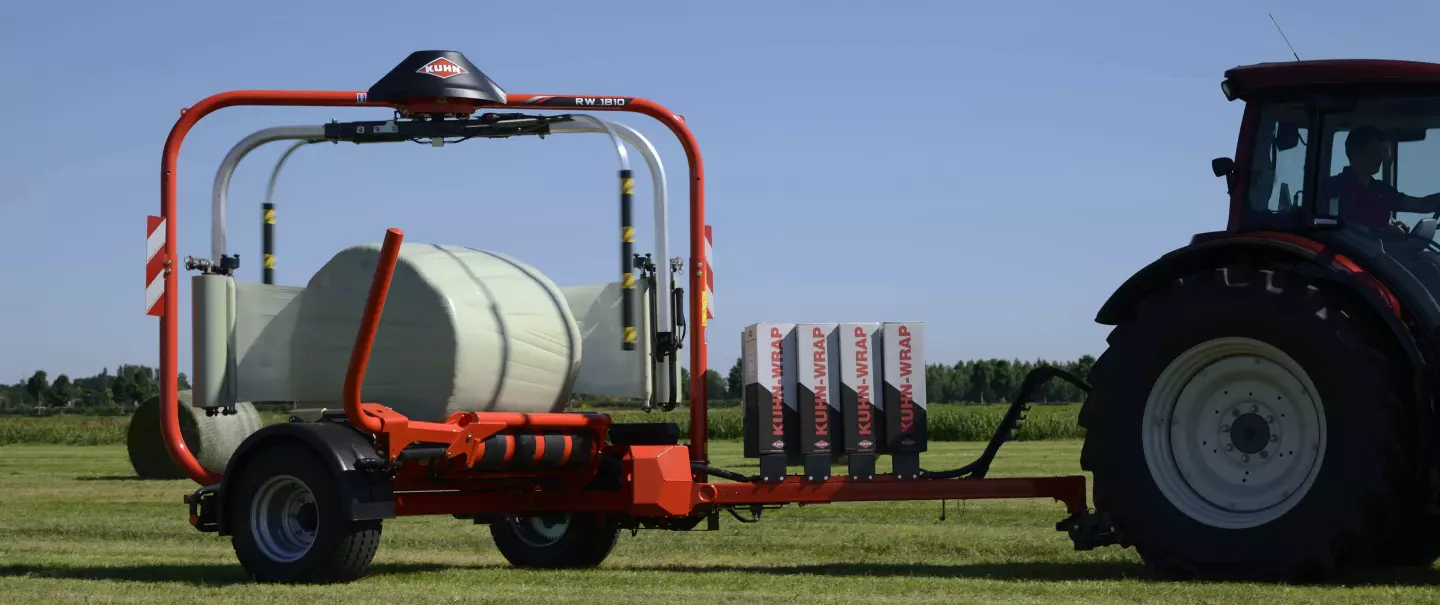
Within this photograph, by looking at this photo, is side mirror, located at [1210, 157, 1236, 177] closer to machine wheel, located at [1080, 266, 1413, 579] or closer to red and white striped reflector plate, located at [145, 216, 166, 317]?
machine wheel, located at [1080, 266, 1413, 579]

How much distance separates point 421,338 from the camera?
1014 centimetres

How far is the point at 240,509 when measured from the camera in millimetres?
9656

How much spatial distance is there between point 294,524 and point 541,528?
6.71 feet

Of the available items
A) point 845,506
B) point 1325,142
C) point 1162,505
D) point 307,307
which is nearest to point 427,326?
point 307,307

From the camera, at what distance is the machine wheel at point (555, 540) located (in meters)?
11.1

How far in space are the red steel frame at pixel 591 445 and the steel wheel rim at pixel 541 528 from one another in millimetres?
726

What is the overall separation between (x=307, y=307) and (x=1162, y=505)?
5135 mm

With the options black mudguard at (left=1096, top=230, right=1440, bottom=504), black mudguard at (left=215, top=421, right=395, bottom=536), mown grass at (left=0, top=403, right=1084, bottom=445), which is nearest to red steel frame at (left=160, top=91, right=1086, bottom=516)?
black mudguard at (left=215, top=421, right=395, bottom=536)

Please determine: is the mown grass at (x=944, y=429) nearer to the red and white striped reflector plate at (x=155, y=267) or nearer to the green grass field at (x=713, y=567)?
the green grass field at (x=713, y=567)

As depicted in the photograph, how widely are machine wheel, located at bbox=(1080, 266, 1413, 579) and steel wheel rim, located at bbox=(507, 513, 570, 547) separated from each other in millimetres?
3652

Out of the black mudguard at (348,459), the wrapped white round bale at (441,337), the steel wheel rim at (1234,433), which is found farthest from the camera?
the wrapped white round bale at (441,337)

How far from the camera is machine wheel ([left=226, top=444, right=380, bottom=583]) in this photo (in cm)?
930

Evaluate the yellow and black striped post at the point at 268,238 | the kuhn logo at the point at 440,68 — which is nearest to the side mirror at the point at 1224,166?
the kuhn logo at the point at 440,68

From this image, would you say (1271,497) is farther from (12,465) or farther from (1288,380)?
(12,465)
